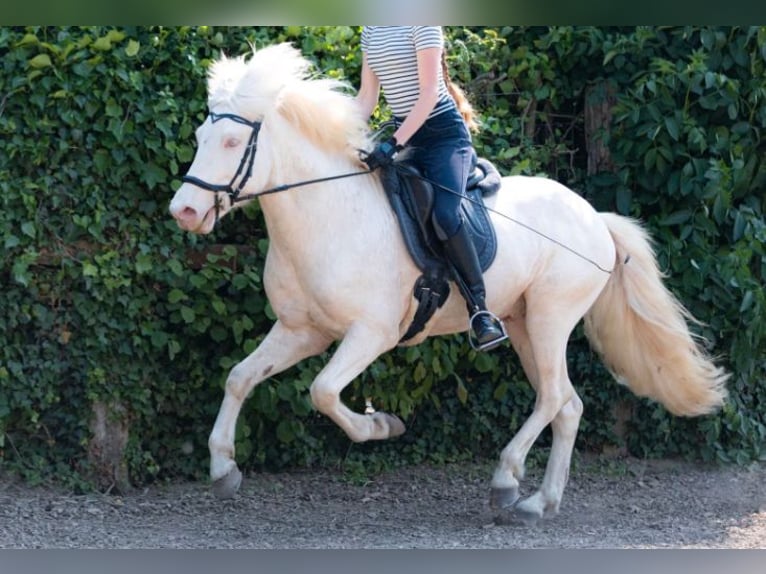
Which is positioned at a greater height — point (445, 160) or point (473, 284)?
point (445, 160)

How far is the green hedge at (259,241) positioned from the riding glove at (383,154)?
1553 millimetres

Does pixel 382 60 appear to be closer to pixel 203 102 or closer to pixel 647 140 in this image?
pixel 203 102

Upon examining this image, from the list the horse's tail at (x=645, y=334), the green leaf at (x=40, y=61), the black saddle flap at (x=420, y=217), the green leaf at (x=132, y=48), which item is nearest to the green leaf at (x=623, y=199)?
the horse's tail at (x=645, y=334)

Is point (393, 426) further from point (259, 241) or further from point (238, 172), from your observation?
point (259, 241)

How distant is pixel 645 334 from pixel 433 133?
1.84 metres

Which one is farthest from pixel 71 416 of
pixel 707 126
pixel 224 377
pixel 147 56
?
pixel 707 126

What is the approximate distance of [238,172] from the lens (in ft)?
16.9

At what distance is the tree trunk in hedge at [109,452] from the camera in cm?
685

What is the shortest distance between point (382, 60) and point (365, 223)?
0.80 m

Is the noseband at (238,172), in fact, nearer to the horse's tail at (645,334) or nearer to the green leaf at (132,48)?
the green leaf at (132,48)

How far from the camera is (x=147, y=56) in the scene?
6.59 meters

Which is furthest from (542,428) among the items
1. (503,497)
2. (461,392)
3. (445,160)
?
(445,160)

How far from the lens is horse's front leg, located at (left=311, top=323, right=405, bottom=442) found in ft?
17.5

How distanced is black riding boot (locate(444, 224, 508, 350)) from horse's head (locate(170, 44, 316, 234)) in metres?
0.99
